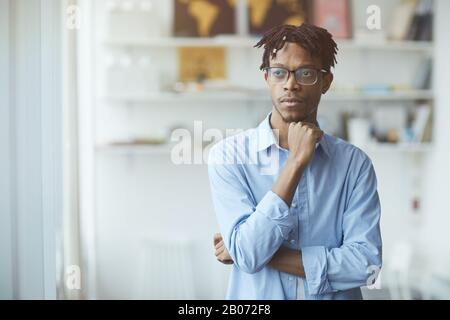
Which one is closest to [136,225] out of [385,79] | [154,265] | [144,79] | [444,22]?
[154,265]

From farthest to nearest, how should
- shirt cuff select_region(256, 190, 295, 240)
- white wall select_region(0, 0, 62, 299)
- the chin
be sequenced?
white wall select_region(0, 0, 62, 299) < the chin < shirt cuff select_region(256, 190, 295, 240)

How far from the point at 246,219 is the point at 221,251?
119 mm

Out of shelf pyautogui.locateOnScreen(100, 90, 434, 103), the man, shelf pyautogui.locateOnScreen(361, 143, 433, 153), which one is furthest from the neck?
shelf pyautogui.locateOnScreen(361, 143, 433, 153)

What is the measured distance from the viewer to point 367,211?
114 centimetres

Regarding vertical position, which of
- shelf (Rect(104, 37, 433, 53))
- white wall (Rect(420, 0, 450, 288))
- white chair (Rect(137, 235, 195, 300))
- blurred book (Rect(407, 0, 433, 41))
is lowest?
white chair (Rect(137, 235, 195, 300))

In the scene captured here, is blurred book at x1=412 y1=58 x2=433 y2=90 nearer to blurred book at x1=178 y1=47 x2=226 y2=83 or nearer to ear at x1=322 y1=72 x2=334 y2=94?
blurred book at x1=178 y1=47 x2=226 y2=83

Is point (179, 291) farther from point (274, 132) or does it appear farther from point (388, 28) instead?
point (274, 132)

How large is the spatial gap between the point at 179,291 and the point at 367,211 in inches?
74.5

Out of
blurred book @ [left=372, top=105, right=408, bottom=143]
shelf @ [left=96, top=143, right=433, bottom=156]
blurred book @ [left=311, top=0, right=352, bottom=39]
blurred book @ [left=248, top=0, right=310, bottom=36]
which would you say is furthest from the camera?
blurred book @ [left=372, top=105, right=408, bottom=143]

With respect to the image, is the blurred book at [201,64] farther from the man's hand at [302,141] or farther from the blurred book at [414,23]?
the man's hand at [302,141]

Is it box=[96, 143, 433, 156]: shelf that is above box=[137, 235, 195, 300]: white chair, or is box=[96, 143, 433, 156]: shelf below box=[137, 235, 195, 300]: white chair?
above

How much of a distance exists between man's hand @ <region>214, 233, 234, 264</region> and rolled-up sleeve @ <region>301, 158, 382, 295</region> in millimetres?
137

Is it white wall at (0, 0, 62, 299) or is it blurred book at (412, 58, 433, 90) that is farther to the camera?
blurred book at (412, 58, 433, 90)

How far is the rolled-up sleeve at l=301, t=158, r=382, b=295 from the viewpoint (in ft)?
3.67
